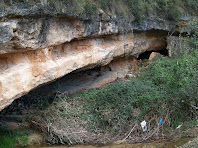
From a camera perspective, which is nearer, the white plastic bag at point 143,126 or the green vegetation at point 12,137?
the green vegetation at point 12,137

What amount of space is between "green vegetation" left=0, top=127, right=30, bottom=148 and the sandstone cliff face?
45.6 inches

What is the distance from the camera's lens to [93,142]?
6195mm

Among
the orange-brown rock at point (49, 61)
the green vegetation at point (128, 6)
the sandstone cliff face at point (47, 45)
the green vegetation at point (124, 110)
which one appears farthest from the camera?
the green vegetation at point (124, 110)

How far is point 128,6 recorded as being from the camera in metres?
9.17

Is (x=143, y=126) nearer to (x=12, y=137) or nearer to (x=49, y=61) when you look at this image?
(x=49, y=61)

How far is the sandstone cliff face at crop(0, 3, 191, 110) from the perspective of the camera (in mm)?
5113

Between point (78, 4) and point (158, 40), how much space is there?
6.41 metres

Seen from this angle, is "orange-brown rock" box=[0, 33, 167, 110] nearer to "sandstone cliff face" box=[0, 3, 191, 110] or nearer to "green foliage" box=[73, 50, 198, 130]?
"sandstone cliff face" box=[0, 3, 191, 110]

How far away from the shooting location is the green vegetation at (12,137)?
19.2ft

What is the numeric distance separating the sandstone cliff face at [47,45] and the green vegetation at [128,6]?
170mm

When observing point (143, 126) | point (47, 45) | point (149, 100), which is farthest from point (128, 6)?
point (143, 126)

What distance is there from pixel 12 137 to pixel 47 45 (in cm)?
226

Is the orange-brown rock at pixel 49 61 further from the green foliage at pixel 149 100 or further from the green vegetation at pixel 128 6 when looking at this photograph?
the green foliage at pixel 149 100

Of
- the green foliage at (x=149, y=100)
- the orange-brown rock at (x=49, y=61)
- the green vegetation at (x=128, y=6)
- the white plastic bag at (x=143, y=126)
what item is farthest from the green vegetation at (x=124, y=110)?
the green vegetation at (x=128, y=6)
